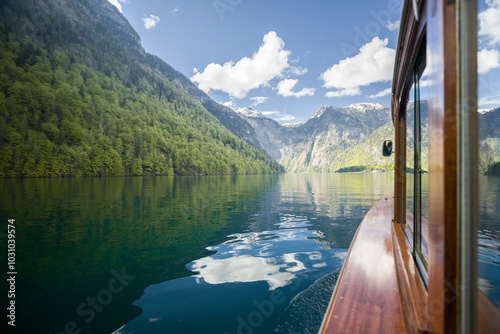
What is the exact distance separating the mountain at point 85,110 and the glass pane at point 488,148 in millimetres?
62193

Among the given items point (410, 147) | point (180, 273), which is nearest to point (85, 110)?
point (180, 273)

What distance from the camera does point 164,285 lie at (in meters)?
4.17

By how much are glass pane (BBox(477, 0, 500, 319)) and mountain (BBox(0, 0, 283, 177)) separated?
6219cm

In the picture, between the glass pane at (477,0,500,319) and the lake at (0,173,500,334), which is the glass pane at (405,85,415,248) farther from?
the glass pane at (477,0,500,319)

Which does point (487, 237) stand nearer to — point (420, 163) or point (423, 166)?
point (423, 166)

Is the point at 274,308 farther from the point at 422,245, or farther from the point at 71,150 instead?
the point at 71,150

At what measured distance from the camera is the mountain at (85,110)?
52.5 m

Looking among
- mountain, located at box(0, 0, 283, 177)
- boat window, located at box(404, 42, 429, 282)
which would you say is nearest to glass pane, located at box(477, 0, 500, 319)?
boat window, located at box(404, 42, 429, 282)

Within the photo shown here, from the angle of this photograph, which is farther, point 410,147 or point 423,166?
point 410,147

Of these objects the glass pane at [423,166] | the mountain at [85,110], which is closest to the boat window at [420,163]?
the glass pane at [423,166]

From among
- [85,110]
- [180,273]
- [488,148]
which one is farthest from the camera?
[85,110]

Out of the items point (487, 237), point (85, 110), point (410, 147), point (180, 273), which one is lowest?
point (180, 273)

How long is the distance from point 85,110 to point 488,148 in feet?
272

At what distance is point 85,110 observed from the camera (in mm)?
67812
